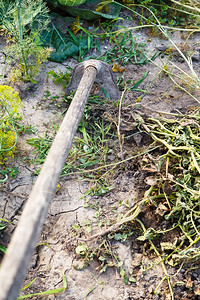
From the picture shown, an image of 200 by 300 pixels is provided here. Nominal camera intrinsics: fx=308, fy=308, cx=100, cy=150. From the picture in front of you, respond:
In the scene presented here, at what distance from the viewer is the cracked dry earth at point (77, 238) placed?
79.0 inches

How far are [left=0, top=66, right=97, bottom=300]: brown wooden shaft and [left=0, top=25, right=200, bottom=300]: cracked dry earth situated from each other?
560 millimetres

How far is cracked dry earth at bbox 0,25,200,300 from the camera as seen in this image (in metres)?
2.01

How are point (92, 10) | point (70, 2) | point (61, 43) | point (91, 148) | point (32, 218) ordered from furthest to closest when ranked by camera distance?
point (92, 10)
point (61, 43)
point (70, 2)
point (91, 148)
point (32, 218)

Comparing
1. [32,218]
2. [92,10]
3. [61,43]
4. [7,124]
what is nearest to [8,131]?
[7,124]

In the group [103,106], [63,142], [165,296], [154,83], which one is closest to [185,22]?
[154,83]

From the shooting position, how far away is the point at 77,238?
2.18 metres

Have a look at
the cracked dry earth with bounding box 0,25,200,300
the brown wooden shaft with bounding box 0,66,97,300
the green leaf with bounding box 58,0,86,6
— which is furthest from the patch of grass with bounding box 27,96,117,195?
the green leaf with bounding box 58,0,86,6

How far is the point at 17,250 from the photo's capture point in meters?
1.40

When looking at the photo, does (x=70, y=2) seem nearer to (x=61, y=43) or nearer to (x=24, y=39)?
(x=61, y=43)

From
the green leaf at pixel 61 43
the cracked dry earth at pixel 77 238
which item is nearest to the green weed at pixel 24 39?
the green leaf at pixel 61 43

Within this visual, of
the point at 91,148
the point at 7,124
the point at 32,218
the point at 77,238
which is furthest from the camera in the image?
the point at 91,148

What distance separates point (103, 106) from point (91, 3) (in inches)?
58.1

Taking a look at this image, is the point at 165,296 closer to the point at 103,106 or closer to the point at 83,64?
the point at 103,106

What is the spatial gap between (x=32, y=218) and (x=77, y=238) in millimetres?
714
